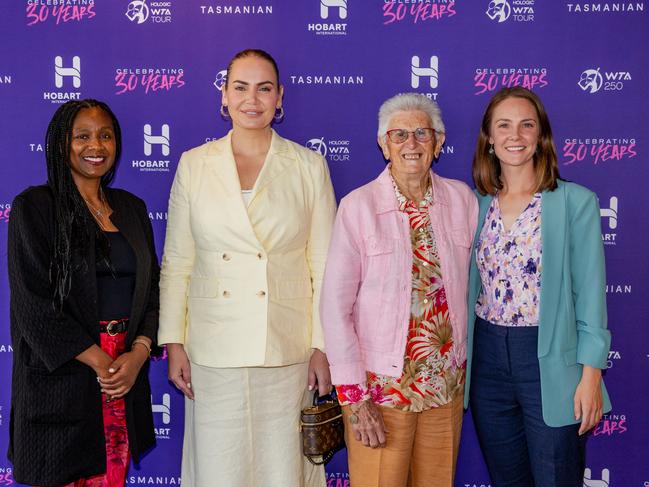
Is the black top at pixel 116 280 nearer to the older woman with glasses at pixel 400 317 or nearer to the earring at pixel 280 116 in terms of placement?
the older woman with glasses at pixel 400 317

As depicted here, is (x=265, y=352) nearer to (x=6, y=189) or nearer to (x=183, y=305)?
(x=183, y=305)

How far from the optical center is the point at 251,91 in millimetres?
2436

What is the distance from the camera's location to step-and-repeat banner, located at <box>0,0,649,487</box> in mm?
3033

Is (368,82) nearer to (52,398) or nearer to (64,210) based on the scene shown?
(64,210)

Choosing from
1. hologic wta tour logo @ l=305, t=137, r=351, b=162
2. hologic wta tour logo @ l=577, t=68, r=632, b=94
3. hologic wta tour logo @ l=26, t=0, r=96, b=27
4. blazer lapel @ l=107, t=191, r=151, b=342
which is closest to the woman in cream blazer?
blazer lapel @ l=107, t=191, r=151, b=342

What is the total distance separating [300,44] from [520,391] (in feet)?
6.11

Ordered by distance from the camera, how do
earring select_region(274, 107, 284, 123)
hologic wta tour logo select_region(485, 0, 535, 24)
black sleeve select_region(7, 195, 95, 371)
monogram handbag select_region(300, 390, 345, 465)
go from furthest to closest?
1. hologic wta tour logo select_region(485, 0, 535, 24)
2. earring select_region(274, 107, 284, 123)
3. monogram handbag select_region(300, 390, 345, 465)
4. black sleeve select_region(7, 195, 95, 371)

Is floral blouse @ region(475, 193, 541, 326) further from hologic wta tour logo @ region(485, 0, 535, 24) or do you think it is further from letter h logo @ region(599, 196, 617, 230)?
hologic wta tour logo @ region(485, 0, 535, 24)

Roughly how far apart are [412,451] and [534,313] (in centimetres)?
67

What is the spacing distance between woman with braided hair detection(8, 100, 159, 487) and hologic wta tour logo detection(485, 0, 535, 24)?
183cm

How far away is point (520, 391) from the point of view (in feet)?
7.44

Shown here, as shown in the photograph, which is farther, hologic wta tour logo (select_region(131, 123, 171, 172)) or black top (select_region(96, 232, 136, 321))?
hologic wta tour logo (select_region(131, 123, 171, 172))

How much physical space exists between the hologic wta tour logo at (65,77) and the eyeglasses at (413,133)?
1686mm

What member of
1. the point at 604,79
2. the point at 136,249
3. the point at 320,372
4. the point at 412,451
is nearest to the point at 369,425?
the point at 412,451
